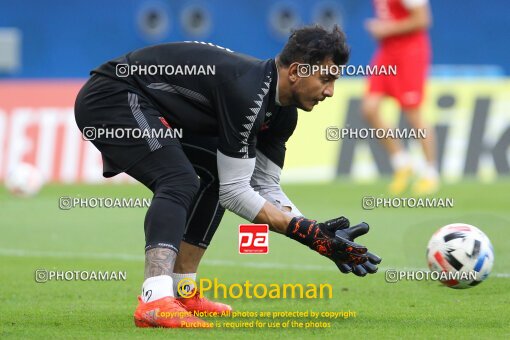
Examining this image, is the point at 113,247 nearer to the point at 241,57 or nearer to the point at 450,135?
the point at 241,57

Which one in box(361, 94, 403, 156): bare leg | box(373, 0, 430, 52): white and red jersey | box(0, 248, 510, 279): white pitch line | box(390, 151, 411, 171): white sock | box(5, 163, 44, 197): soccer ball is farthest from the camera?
box(5, 163, 44, 197): soccer ball

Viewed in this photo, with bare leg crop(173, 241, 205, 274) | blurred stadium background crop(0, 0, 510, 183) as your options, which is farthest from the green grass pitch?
blurred stadium background crop(0, 0, 510, 183)

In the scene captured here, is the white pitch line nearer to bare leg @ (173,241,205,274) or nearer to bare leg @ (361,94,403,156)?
bare leg @ (173,241,205,274)

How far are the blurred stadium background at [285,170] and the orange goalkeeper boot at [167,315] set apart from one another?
0.63 ft

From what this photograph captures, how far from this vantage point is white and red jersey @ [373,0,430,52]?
16.7 metres

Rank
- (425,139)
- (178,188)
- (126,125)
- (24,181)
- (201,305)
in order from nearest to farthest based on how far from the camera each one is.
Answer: (178,188)
(126,125)
(201,305)
(425,139)
(24,181)

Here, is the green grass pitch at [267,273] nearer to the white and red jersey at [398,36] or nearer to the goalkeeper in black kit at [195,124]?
the goalkeeper in black kit at [195,124]

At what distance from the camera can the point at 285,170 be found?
1898cm

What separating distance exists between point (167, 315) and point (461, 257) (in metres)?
2.30

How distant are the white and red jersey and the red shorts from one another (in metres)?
0.08

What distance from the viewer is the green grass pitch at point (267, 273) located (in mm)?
6550

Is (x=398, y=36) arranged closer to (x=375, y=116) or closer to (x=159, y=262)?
(x=375, y=116)

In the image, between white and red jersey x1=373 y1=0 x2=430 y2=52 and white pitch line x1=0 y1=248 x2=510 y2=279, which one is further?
white and red jersey x1=373 y1=0 x2=430 y2=52

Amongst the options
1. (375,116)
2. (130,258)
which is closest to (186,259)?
(130,258)
